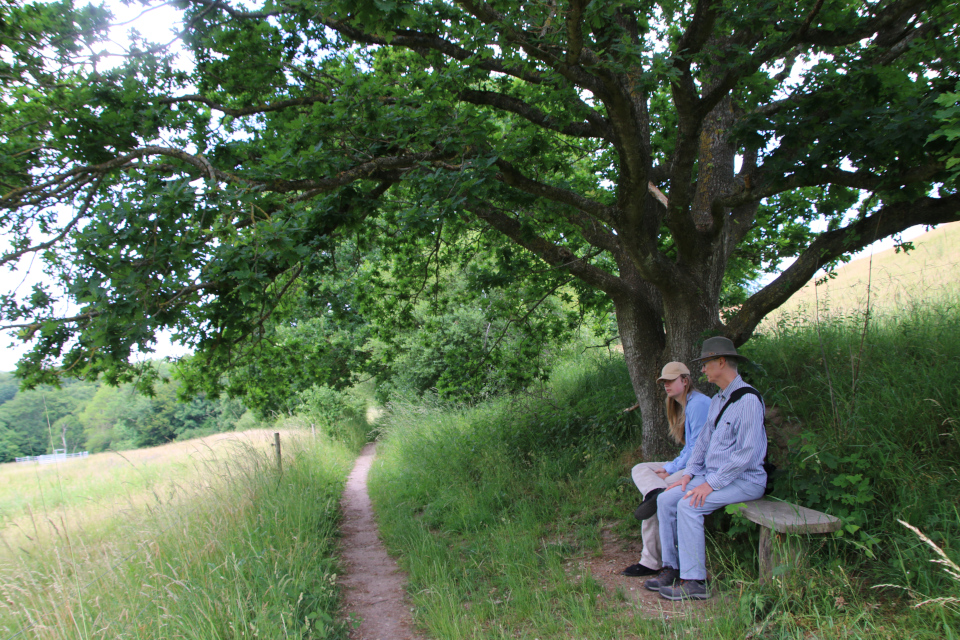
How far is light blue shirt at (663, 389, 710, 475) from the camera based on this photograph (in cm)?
471

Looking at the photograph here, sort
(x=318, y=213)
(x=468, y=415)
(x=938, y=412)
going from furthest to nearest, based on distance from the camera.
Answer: (x=468, y=415) < (x=318, y=213) < (x=938, y=412)

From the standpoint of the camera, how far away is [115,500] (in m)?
6.25

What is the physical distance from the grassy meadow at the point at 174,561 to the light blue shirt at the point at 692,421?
3099 millimetres

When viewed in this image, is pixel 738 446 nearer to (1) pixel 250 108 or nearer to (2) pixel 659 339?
(2) pixel 659 339

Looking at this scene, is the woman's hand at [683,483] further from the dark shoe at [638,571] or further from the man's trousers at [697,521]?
the dark shoe at [638,571]

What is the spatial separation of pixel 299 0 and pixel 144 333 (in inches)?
147

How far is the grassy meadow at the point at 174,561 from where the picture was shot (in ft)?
11.8

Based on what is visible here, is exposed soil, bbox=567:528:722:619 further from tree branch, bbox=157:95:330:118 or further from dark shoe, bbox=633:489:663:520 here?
tree branch, bbox=157:95:330:118

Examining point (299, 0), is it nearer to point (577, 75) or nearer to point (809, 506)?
point (577, 75)

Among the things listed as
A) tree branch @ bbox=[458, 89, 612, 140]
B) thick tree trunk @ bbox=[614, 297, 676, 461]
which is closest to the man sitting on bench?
thick tree trunk @ bbox=[614, 297, 676, 461]

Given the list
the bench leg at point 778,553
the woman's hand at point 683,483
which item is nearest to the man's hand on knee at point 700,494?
the woman's hand at point 683,483

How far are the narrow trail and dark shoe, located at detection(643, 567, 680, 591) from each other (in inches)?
72.4

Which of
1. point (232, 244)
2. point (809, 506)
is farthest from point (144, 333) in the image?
point (809, 506)

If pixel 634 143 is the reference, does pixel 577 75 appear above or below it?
above
